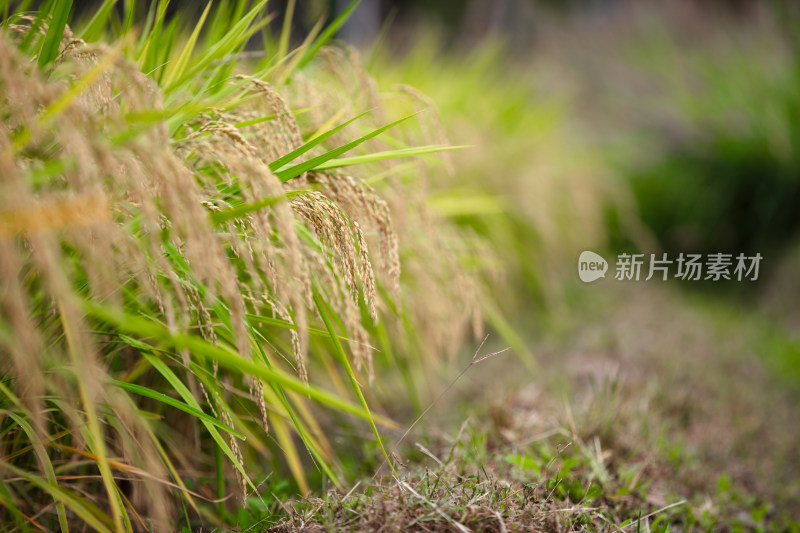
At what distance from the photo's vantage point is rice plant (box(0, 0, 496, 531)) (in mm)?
717

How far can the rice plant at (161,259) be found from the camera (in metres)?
0.72

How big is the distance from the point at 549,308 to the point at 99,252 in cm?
288

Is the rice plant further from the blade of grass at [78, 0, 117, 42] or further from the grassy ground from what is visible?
the grassy ground

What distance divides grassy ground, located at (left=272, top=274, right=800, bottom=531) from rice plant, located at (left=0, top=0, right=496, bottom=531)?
172 mm

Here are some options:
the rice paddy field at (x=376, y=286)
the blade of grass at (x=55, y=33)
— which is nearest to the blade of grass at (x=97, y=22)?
the rice paddy field at (x=376, y=286)

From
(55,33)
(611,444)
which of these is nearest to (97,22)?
(55,33)

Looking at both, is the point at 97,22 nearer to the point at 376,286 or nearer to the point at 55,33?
the point at 55,33

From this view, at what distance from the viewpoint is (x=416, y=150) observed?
1.20 metres

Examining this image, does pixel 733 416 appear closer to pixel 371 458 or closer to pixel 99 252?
pixel 371 458

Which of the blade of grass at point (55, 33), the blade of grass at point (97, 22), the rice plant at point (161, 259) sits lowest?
the rice plant at point (161, 259)

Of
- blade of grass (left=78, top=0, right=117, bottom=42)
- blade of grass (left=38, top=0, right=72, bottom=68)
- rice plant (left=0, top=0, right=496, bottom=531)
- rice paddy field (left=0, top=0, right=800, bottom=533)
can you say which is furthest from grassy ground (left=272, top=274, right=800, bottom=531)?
blade of grass (left=78, top=0, right=117, bottom=42)

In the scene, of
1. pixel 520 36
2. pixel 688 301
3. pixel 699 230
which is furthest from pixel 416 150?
pixel 520 36

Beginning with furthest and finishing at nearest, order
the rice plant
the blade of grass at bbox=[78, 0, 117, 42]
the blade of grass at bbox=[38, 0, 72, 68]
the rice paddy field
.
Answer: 1. the blade of grass at bbox=[78, 0, 117, 42]
2. the blade of grass at bbox=[38, 0, 72, 68]
3. the rice paddy field
4. the rice plant

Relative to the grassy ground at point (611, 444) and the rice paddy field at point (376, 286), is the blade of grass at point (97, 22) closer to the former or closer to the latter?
the rice paddy field at point (376, 286)
